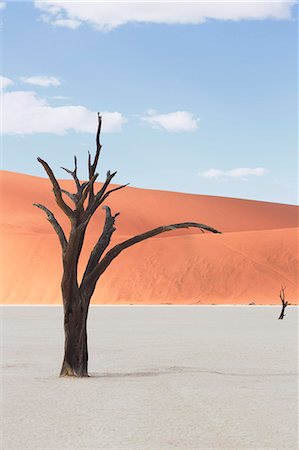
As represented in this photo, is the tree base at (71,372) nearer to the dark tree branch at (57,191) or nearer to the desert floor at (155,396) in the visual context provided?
the desert floor at (155,396)

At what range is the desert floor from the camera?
851 centimetres

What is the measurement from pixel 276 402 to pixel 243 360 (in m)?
6.07

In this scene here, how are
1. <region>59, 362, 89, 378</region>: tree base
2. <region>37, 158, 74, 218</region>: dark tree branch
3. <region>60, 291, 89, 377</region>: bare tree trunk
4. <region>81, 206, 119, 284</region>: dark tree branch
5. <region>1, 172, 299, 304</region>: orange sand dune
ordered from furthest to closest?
<region>1, 172, 299, 304</region>: orange sand dune
<region>81, 206, 119, 284</region>: dark tree branch
<region>60, 291, 89, 377</region>: bare tree trunk
<region>59, 362, 89, 378</region>: tree base
<region>37, 158, 74, 218</region>: dark tree branch

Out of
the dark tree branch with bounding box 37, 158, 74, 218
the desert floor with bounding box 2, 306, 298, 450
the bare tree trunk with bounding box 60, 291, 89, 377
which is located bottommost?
the desert floor with bounding box 2, 306, 298, 450

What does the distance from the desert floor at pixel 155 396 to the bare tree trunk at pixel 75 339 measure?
329 millimetres

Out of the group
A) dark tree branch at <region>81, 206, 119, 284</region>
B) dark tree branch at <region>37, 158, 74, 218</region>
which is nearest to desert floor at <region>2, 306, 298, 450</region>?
dark tree branch at <region>81, 206, 119, 284</region>

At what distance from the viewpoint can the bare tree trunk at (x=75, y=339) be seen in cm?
1439

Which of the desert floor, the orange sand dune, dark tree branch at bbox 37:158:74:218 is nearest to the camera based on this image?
the desert floor

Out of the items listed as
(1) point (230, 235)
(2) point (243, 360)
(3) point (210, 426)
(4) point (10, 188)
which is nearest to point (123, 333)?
(2) point (243, 360)

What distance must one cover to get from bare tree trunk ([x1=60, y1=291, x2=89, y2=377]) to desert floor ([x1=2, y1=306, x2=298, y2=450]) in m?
0.33

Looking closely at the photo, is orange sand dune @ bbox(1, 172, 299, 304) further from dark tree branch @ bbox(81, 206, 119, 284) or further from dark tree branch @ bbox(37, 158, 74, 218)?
dark tree branch @ bbox(37, 158, 74, 218)

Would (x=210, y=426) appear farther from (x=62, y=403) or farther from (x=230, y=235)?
A: (x=230, y=235)

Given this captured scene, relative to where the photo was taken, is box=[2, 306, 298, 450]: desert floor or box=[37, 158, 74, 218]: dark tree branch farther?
box=[37, 158, 74, 218]: dark tree branch

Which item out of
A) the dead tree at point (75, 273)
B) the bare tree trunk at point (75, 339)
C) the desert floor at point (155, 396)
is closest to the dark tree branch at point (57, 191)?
the dead tree at point (75, 273)
